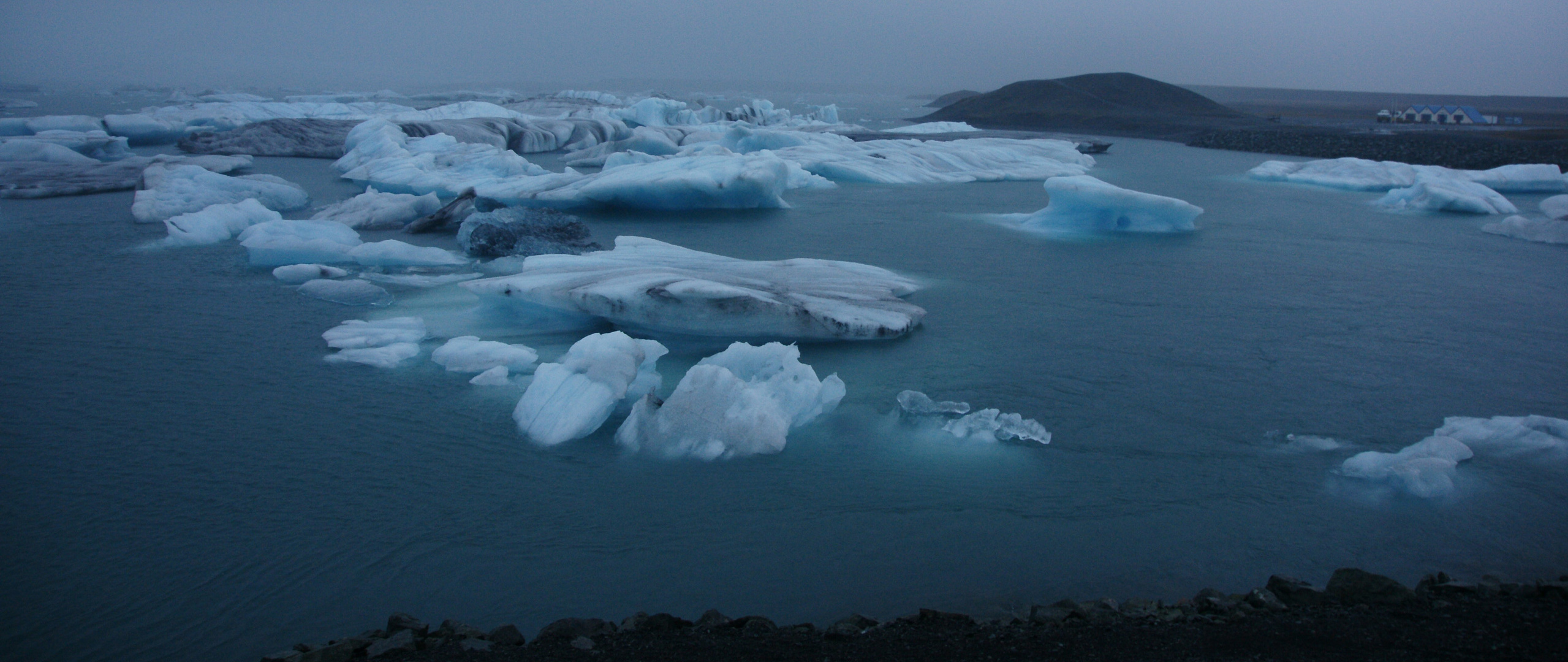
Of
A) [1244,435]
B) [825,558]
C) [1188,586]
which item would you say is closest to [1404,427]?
[1244,435]

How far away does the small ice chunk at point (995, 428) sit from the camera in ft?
13.1

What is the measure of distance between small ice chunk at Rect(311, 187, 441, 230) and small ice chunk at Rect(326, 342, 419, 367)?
14.8 feet

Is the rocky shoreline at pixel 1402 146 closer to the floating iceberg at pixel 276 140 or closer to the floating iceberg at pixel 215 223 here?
the floating iceberg at pixel 215 223

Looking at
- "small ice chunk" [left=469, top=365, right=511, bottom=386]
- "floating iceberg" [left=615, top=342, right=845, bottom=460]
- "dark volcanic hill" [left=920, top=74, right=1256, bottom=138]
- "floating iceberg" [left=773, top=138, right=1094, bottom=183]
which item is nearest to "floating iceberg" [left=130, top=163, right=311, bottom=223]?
"small ice chunk" [left=469, top=365, right=511, bottom=386]

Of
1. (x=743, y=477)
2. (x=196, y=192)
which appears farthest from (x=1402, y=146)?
(x=196, y=192)

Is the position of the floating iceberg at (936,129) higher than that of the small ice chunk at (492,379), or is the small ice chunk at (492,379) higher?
the floating iceberg at (936,129)

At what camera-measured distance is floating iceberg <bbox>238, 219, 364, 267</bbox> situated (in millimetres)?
7184

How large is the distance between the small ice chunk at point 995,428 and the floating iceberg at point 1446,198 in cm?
1051

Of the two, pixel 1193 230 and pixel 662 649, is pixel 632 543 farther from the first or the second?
pixel 1193 230

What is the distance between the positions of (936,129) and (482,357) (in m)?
23.5

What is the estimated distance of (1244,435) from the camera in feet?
13.5

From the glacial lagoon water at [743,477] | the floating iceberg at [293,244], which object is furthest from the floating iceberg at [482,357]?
the floating iceberg at [293,244]

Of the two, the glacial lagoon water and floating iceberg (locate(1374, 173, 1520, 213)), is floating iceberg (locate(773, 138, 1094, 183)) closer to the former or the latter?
floating iceberg (locate(1374, 173, 1520, 213))

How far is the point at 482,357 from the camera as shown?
4.82 meters
